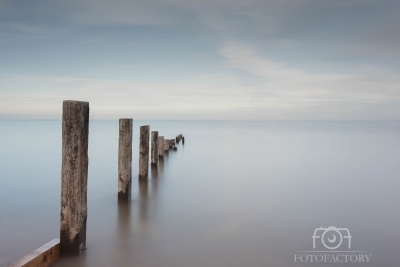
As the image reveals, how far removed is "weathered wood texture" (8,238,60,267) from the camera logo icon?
3.18 metres

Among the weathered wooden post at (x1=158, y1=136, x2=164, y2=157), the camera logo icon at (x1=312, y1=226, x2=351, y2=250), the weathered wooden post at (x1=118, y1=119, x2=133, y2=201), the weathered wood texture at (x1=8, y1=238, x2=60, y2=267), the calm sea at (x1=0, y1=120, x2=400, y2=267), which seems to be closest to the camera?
the weathered wood texture at (x1=8, y1=238, x2=60, y2=267)

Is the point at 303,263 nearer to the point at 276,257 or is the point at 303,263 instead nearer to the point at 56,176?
the point at 276,257

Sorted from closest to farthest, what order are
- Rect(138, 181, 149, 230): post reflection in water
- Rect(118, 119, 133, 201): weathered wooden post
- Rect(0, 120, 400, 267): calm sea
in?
1. Rect(0, 120, 400, 267): calm sea
2. Rect(138, 181, 149, 230): post reflection in water
3. Rect(118, 119, 133, 201): weathered wooden post

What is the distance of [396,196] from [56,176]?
8799mm

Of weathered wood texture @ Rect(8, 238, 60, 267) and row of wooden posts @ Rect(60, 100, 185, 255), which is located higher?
row of wooden posts @ Rect(60, 100, 185, 255)

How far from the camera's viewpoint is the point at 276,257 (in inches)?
173

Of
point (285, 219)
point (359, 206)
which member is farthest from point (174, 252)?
point (359, 206)

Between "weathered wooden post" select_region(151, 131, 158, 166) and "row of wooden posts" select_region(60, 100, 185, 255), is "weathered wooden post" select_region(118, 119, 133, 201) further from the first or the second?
"weathered wooden post" select_region(151, 131, 158, 166)

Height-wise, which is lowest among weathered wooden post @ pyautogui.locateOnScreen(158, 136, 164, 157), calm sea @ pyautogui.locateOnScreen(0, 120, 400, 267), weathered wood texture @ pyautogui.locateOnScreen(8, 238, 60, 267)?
calm sea @ pyautogui.locateOnScreen(0, 120, 400, 267)

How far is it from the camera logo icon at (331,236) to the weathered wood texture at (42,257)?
318cm

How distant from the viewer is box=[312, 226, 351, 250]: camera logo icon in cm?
484

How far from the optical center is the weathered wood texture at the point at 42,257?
319 cm

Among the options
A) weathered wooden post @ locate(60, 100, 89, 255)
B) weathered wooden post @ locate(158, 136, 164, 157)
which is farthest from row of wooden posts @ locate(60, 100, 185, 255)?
weathered wooden post @ locate(158, 136, 164, 157)

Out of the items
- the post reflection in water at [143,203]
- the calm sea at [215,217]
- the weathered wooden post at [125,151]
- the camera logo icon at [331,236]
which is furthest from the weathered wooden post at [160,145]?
the camera logo icon at [331,236]
